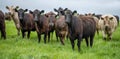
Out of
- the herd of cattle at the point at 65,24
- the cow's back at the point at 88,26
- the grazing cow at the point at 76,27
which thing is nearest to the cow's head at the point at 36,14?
the herd of cattle at the point at 65,24

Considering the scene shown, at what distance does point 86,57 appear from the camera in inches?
487

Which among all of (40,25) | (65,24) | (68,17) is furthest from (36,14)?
(68,17)

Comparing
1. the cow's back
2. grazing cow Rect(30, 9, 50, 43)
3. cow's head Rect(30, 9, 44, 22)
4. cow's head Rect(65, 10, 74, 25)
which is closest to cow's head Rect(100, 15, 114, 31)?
the cow's back

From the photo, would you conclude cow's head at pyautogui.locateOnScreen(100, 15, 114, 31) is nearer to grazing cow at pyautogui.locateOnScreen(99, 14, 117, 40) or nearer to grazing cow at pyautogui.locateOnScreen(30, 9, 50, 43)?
grazing cow at pyautogui.locateOnScreen(99, 14, 117, 40)

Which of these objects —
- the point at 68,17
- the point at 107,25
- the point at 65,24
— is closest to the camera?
the point at 68,17

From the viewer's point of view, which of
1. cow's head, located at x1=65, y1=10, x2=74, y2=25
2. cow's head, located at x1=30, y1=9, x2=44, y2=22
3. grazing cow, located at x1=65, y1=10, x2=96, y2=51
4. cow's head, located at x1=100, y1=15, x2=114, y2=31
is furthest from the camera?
cow's head, located at x1=100, y1=15, x2=114, y2=31

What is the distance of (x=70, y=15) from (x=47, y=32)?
409cm

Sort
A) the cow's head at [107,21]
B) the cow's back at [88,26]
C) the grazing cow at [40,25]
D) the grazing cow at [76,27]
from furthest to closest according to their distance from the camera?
1. the cow's head at [107,21]
2. the grazing cow at [40,25]
3. the cow's back at [88,26]
4. the grazing cow at [76,27]

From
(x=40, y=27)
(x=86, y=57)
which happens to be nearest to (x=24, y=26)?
(x=40, y=27)

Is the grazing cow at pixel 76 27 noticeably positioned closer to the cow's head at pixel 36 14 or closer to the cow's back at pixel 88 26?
the cow's back at pixel 88 26

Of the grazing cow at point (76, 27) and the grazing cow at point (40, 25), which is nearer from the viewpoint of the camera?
the grazing cow at point (76, 27)

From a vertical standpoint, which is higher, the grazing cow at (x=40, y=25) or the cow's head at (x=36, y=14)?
the cow's head at (x=36, y=14)

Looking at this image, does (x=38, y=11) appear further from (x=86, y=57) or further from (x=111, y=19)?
(x=86, y=57)

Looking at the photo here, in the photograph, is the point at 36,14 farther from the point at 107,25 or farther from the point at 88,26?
the point at 107,25
